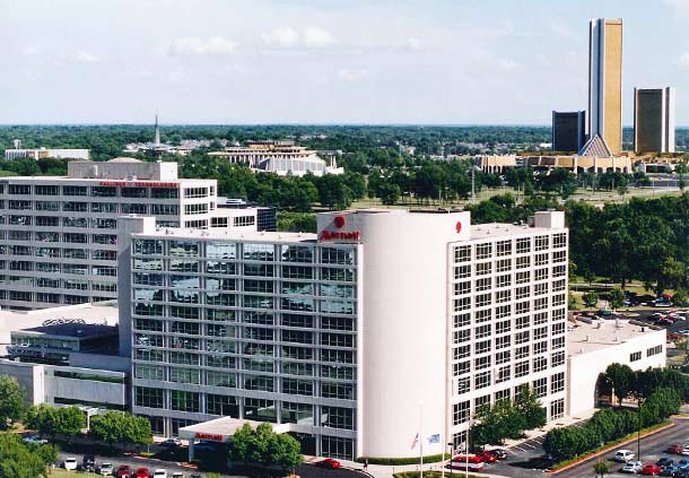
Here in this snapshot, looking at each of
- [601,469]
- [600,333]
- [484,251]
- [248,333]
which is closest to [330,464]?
[248,333]

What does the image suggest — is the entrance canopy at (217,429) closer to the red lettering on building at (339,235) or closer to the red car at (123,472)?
the red car at (123,472)

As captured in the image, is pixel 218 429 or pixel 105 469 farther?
pixel 218 429

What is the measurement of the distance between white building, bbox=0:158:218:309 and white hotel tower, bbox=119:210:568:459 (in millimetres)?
24768

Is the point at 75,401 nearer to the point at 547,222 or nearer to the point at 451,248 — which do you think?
the point at 451,248

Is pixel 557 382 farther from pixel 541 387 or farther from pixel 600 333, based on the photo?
pixel 600 333

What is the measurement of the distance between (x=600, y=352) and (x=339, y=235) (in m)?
22.1

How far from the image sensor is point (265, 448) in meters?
65.9

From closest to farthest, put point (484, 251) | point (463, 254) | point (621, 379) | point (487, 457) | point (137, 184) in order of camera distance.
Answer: point (487, 457), point (463, 254), point (484, 251), point (621, 379), point (137, 184)

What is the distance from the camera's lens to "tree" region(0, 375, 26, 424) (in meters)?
74.6

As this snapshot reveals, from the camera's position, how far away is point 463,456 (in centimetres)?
6944

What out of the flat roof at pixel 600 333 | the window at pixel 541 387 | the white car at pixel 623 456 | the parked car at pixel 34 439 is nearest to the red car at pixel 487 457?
the white car at pixel 623 456

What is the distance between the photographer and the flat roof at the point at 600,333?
282 feet

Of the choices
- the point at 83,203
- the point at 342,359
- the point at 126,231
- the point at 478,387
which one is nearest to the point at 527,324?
the point at 478,387

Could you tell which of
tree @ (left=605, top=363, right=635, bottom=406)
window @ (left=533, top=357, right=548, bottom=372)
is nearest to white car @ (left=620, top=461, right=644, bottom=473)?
window @ (left=533, top=357, right=548, bottom=372)
